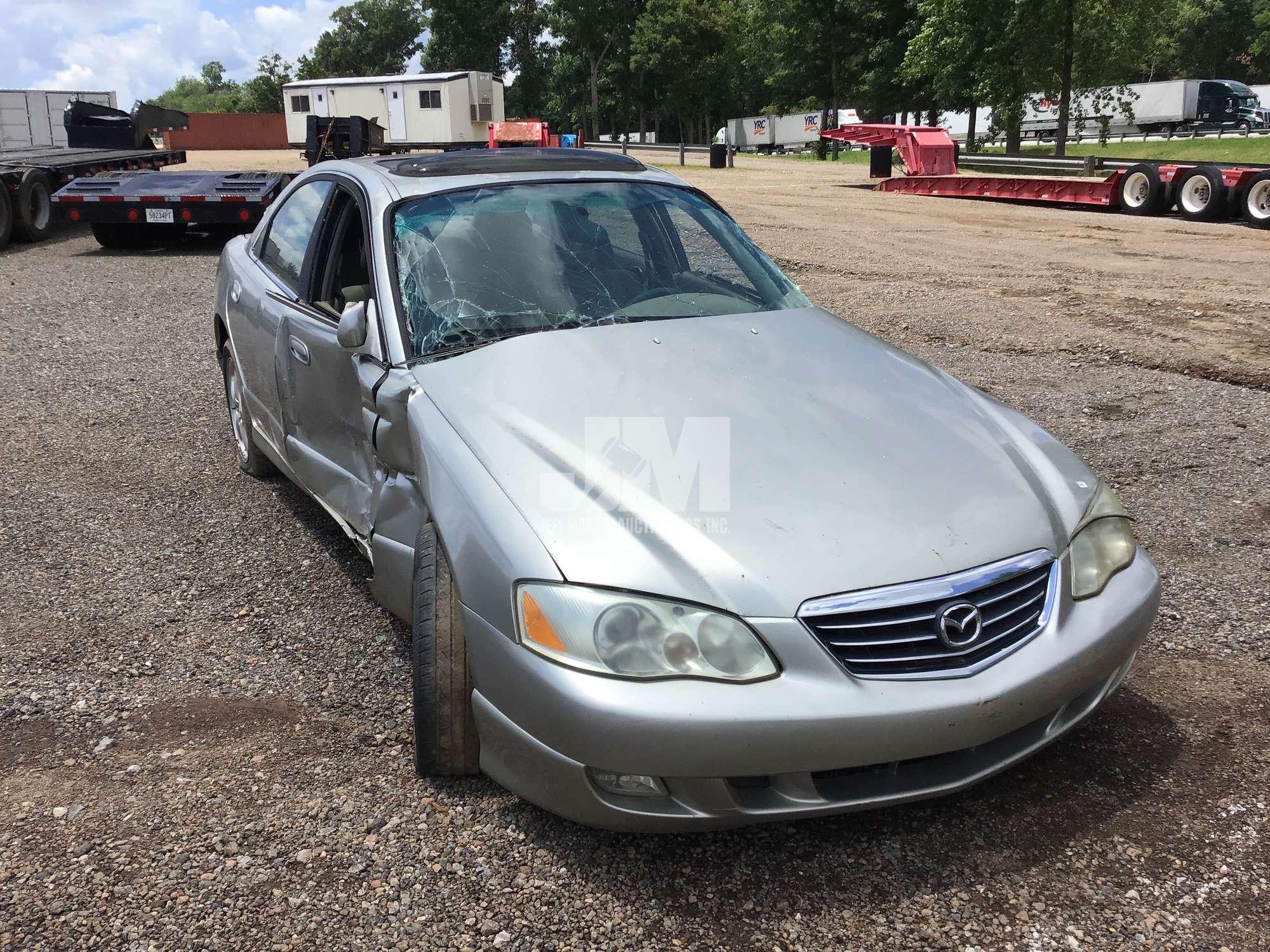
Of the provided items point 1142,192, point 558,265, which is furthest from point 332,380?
point 1142,192

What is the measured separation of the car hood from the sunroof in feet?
3.14

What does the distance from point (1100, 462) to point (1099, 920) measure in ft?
11.5

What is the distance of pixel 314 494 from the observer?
159 inches

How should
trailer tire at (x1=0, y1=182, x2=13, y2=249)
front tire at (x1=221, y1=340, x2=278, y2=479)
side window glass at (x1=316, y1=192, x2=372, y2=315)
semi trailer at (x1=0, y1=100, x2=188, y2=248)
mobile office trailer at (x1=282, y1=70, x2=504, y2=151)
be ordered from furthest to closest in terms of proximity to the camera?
mobile office trailer at (x1=282, y1=70, x2=504, y2=151), semi trailer at (x1=0, y1=100, x2=188, y2=248), trailer tire at (x1=0, y1=182, x2=13, y2=249), front tire at (x1=221, y1=340, x2=278, y2=479), side window glass at (x1=316, y1=192, x2=372, y2=315)

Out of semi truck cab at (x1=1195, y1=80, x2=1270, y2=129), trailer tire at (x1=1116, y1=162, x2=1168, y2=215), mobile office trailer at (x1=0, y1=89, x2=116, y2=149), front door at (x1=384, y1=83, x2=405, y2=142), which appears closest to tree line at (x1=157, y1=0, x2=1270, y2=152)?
semi truck cab at (x1=1195, y1=80, x2=1270, y2=129)

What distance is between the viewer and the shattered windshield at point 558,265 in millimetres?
3326

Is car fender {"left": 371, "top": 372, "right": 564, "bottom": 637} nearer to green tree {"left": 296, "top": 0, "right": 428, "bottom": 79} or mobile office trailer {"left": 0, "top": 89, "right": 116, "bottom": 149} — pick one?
mobile office trailer {"left": 0, "top": 89, "right": 116, "bottom": 149}

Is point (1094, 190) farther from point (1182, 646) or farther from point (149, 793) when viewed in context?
point (149, 793)

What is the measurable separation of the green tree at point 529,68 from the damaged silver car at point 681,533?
74.1m

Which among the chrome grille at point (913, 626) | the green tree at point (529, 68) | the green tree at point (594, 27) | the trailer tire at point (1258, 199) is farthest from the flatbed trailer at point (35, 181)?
the green tree at point (529, 68)

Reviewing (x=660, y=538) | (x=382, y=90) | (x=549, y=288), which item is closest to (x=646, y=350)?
(x=549, y=288)

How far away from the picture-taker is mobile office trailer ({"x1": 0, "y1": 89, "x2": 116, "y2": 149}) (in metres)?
26.1

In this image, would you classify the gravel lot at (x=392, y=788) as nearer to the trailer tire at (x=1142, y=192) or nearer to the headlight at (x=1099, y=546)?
the headlight at (x=1099, y=546)

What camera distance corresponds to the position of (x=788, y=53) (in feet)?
173
